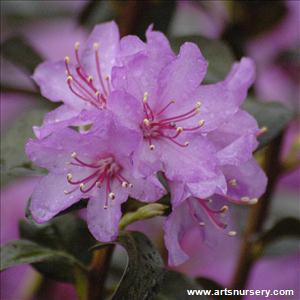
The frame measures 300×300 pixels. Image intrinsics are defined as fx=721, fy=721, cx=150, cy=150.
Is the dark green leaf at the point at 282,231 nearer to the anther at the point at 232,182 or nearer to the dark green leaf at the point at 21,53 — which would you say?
the anther at the point at 232,182

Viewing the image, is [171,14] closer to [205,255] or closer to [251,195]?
[251,195]

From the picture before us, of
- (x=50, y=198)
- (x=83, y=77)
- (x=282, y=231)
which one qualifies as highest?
(x=83, y=77)

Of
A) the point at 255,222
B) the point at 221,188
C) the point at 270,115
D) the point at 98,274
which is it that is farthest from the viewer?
the point at 255,222

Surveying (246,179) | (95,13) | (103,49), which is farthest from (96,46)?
(95,13)

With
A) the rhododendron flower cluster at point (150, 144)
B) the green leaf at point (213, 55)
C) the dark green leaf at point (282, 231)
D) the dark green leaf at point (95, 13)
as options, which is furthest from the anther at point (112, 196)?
the dark green leaf at point (95, 13)

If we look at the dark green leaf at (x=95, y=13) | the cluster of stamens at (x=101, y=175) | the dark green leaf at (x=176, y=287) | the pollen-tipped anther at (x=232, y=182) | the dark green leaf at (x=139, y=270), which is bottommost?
the dark green leaf at (x=176, y=287)

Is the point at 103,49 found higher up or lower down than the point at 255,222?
higher up

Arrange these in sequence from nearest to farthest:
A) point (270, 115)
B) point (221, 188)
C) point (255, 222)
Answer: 1. point (221, 188)
2. point (270, 115)
3. point (255, 222)

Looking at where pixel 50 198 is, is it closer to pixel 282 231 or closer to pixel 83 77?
pixel 83 77
